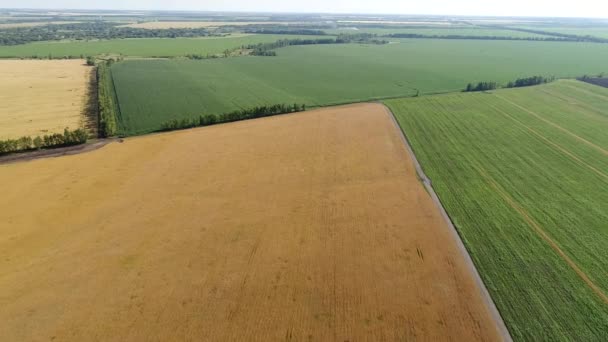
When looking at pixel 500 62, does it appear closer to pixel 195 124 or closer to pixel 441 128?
pixel 441 128

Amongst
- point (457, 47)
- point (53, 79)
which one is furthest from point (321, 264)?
point (457, 47)

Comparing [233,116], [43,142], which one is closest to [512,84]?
[233,116]

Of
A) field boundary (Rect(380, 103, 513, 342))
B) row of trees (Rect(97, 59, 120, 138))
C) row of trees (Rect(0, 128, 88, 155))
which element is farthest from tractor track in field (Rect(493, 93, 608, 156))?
row of trees (Rect(0, 128, 88, 155))

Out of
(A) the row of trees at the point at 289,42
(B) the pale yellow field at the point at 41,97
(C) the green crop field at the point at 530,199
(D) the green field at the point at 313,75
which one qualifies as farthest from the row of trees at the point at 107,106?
(A) the row of trees at the point at 289,42

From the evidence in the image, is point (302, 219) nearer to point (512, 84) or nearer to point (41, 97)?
point (41, 97)

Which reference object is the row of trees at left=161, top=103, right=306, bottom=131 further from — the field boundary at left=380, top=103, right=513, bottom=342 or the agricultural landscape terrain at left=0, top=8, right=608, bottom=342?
the field boundary at left=380, top=103, right=513, bottom=342

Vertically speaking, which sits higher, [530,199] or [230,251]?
[530,199]
